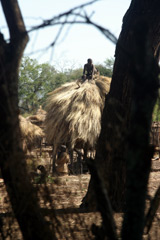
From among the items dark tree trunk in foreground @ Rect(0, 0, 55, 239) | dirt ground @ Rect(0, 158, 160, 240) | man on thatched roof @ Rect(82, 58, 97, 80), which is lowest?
dirt ground @ Rect(0, 158, 160, 240)

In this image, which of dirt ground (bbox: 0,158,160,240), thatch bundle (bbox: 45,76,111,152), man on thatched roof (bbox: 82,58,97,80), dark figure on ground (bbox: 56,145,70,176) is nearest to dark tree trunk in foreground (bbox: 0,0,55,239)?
dirt ground (bbox: 0,158,160,240)

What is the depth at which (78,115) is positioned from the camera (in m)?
10.3

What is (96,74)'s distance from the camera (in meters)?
11.8

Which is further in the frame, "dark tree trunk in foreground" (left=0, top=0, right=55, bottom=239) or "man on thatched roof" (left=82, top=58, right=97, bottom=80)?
"man on thatched roof" (left=82, top=58, right=97, bottom=80)

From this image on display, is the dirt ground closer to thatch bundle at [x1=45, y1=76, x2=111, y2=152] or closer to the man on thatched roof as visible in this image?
thatch bundle at [x1=45, y1=76, x2=111, y2=152]

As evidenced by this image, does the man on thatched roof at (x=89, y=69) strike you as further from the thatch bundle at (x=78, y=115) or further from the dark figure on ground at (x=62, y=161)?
the dark figure on ground at (x=62, y=161)

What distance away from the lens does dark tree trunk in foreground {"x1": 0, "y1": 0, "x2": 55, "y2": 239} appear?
2551mm

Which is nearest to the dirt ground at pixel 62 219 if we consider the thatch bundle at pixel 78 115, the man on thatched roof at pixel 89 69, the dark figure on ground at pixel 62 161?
the thatch bundle at pixel 78 115

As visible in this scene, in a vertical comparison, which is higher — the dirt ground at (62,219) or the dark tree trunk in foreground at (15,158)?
the dark tree trunk in foreground at (15,158)

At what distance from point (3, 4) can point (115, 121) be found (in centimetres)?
213

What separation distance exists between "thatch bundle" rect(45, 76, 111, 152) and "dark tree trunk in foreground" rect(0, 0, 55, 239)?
7452mm

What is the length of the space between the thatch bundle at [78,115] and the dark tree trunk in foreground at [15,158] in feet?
24.4

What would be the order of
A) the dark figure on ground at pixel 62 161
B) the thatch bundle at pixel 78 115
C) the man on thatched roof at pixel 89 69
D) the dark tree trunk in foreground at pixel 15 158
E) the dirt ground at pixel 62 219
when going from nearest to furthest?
the dark tree trunk in foreground at pixel 15 158 < the dirt ground at pixel 62 219 < the thatch bundle at pixel 78 115 < the dark figure on ground at pixel 62 161 < the man on thatched roof at pixel 89 69

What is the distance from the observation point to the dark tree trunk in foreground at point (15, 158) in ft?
8.37
